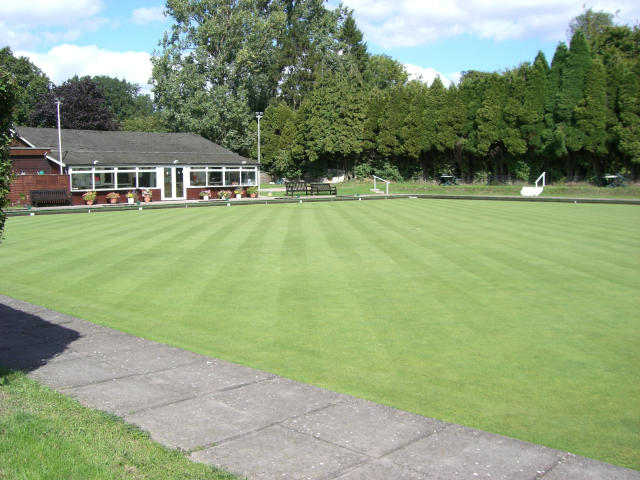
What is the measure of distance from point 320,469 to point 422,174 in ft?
163

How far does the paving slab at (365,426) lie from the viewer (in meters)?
3.97

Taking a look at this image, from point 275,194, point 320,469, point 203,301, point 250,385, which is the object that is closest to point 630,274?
point 203,301

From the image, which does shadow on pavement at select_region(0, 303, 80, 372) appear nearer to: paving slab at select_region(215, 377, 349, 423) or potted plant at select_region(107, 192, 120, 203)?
paving slab at select_region(215, 377, 349, 423)

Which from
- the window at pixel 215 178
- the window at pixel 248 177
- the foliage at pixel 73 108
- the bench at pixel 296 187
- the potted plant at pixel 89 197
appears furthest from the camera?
the foliage at pixel 73 108

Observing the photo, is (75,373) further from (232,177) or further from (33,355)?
(232,177)

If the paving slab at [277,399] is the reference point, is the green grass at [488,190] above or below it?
above

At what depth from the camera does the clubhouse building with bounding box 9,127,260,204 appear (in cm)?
3453

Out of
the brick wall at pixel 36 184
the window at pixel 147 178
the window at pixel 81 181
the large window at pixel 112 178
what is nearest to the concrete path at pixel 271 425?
the brick wall at pixel 36 184

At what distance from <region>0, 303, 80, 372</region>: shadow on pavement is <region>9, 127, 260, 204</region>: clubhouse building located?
27.1 m

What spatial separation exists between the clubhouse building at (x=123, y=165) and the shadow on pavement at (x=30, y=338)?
2706 centimetres

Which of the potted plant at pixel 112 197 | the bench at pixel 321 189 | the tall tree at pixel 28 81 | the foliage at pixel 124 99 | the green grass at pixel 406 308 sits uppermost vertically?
the foliage at pixel 124 99

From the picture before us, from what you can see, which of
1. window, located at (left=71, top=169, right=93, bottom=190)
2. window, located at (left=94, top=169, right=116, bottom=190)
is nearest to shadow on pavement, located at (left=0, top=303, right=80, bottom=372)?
window, located at (left=71, top=169, right=93, bottom=190)

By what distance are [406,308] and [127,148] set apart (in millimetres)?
35024

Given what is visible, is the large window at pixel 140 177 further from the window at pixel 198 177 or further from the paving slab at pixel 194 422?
the paving slab at pixel 194 422
